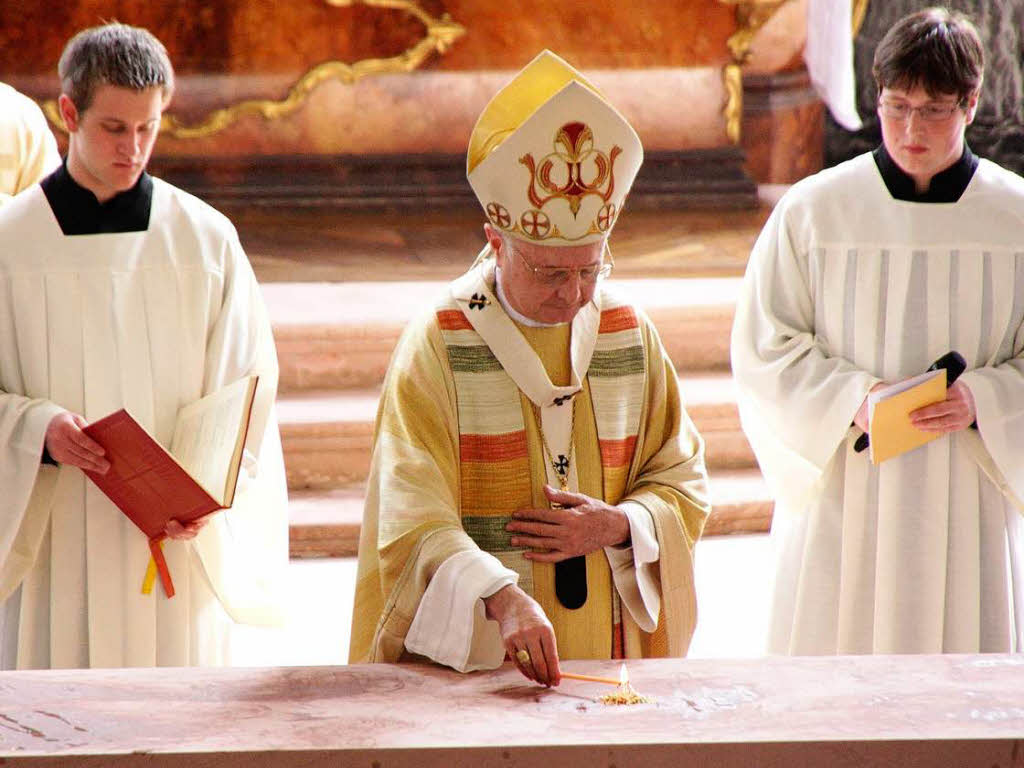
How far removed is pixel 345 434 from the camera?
6.32m

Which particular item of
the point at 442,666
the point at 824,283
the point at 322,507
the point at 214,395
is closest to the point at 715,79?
the point at 322,507

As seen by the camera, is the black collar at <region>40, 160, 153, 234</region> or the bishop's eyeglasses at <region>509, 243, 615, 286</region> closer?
the bishop's eyeglasses at <region>509, 243, 615, 286</region>

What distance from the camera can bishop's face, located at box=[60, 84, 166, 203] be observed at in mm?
3490

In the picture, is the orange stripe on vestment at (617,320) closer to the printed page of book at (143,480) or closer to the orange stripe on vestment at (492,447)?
the orange stripe on vestment at (492,447)

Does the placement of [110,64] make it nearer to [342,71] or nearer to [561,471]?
[561,471]

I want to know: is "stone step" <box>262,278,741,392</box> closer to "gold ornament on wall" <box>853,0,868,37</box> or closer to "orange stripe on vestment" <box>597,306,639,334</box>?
→ "gold ornament on wall" <box>853,0,868,37</box>

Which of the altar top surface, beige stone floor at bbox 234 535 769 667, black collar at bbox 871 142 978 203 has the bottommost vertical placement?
beige stone floor at bbox 234 535 769 667

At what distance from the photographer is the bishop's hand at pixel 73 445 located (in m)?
3.41

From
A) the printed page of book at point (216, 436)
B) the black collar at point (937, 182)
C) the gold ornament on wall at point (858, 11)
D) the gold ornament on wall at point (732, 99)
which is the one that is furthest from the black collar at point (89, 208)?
the gold ornament on wall at point (858, 11)

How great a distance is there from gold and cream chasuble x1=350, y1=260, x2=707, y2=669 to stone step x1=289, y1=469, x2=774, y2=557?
9.62 ft

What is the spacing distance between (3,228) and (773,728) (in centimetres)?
235

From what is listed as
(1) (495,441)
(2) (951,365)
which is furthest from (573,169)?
(2) (951,365)

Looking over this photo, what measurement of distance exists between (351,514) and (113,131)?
274cm

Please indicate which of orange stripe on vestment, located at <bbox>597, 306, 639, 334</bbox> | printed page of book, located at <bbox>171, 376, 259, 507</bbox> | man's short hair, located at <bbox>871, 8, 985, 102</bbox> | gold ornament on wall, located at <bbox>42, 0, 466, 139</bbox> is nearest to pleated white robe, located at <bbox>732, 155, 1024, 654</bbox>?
man's short hair, located at <bbox>871, 8, 985, 102</bbox>
